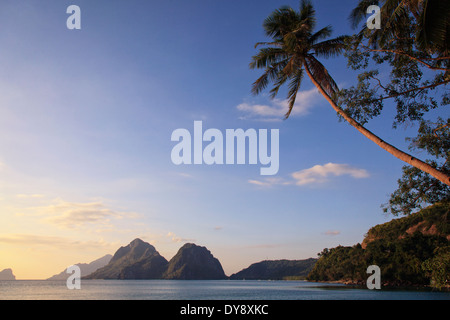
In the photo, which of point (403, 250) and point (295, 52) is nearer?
point (295, 52)

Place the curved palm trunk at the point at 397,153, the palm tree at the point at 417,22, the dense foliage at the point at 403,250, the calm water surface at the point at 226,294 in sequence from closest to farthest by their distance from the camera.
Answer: the palm tree at the point at 417,22 → the curved palm trunk at the point at 397,153 → the calm water surface at the point at 226,294 → the dense foliage at the point at 403,250

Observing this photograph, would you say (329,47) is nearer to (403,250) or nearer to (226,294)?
(226,294)

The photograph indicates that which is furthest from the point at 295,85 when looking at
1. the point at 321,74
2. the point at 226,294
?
the point at 226,294

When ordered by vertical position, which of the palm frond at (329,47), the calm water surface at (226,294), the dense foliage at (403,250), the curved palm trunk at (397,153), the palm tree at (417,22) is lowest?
the calm water surface at (226,294)

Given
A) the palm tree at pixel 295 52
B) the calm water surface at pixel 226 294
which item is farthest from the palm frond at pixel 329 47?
the calm water surface at pixel 226 294

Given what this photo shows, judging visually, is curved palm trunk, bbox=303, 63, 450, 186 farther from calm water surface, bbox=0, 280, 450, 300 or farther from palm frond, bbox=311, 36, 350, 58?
calm water surface, bbox=0, 280, 450, 300

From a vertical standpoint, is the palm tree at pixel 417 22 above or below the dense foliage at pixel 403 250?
above

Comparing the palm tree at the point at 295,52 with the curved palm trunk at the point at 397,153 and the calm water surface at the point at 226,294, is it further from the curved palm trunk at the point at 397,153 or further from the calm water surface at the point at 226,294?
the calm water surface at the point at 226,294

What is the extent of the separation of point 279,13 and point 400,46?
6.22 m

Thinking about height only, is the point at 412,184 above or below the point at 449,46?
below

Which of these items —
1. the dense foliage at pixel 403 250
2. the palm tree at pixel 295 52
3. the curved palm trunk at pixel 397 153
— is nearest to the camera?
the curved palm trunk at pixel 397 153
